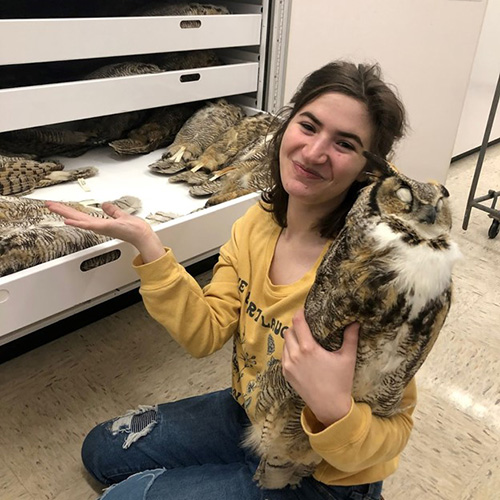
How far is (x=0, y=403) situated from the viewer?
129 cm

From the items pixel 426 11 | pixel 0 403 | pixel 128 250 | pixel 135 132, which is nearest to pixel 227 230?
pixel 128 250

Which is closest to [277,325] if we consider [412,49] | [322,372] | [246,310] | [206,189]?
[246,310]

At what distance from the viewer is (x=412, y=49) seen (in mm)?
1854

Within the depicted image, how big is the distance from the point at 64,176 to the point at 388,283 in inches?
40.3

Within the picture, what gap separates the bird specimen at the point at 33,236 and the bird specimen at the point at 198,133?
1.28 feet

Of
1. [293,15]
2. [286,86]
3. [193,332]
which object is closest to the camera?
[193,332]

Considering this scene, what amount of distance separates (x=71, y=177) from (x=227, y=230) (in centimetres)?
48

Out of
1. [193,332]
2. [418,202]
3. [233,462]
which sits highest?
[418,202]

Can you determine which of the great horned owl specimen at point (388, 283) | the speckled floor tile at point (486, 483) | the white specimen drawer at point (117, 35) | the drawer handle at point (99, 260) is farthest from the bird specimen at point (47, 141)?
the speckled floor tile at point (486, 483)

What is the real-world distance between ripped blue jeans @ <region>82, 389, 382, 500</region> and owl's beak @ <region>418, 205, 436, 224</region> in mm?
476

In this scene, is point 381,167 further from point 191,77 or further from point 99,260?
point 191,77

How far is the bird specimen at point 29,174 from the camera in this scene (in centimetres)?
125

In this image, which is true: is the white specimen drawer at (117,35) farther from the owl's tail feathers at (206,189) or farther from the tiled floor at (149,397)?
the tiled floor at (149,397)

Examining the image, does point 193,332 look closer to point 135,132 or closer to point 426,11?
point 135,132
